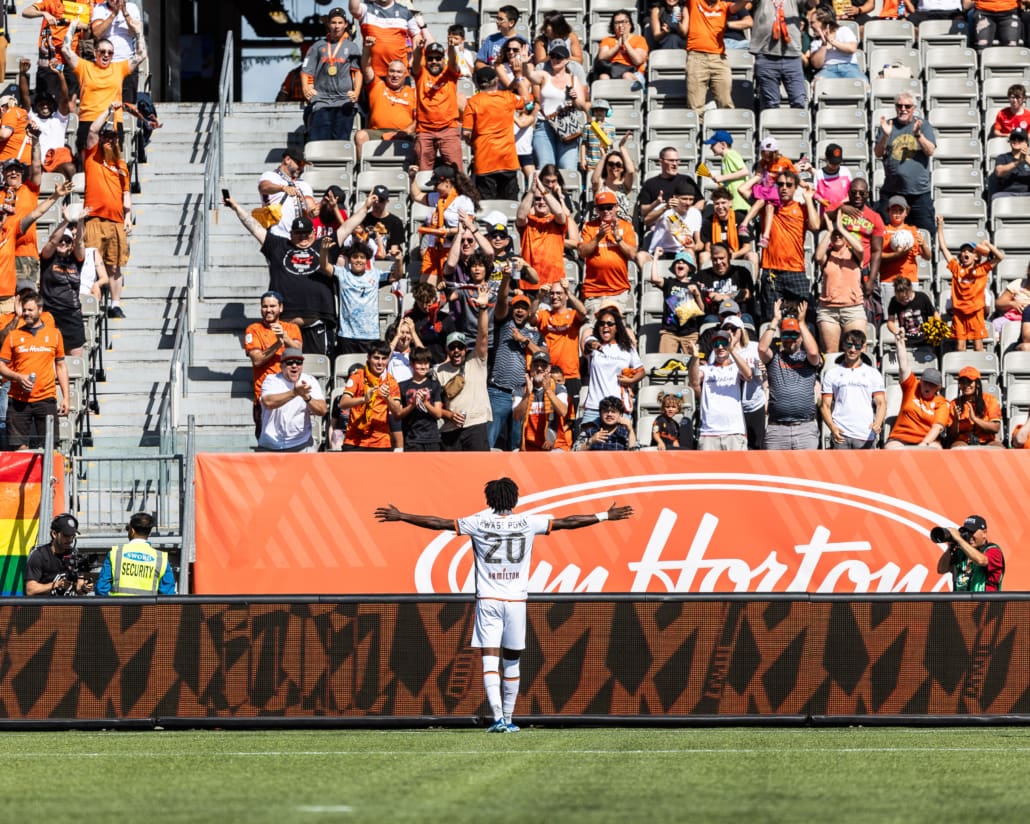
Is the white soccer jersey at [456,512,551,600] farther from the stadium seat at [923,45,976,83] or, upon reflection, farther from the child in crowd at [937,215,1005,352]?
the stadium seat at [923,45,976,83]

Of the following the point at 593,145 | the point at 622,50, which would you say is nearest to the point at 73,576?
the point at 593,145

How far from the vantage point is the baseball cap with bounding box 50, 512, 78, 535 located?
15.3 metres

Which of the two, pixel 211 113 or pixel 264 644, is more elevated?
pixel 211 113

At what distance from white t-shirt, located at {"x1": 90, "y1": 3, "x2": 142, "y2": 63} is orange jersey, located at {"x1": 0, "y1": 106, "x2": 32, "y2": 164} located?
62.3 inches

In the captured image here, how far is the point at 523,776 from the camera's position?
9.73 m

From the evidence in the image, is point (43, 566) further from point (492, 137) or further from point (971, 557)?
point (492, 137)

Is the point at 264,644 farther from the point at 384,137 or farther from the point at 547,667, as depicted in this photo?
the point at 384,137

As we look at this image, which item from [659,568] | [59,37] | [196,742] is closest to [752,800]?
[196,742]

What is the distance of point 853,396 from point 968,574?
261cm

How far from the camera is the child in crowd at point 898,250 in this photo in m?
19.9

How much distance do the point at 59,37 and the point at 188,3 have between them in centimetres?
719

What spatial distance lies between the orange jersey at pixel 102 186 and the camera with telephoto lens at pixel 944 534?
9.87m

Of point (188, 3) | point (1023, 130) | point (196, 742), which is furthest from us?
point (188, 3)

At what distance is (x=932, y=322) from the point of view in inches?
765
